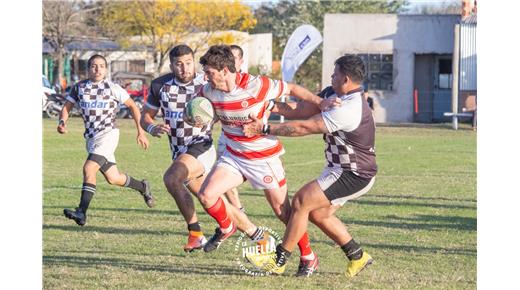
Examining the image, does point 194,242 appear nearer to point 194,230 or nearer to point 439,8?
point 194,230

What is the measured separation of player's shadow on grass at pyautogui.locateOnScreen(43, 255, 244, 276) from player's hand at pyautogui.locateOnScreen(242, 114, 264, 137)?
1.15 metres

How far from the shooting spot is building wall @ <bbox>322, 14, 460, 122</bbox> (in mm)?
40938

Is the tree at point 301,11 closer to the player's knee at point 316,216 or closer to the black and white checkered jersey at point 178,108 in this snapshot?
the black and white checkered jersey at point 178,108

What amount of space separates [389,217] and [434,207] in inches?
54.5

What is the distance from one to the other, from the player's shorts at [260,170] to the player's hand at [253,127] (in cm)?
38

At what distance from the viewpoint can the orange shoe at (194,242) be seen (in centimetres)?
971

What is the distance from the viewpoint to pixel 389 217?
41.9ft

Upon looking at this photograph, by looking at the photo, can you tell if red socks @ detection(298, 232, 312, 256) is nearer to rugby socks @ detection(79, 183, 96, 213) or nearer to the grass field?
the grass field

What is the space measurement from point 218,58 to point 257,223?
3.89 meters

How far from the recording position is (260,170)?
352 inches

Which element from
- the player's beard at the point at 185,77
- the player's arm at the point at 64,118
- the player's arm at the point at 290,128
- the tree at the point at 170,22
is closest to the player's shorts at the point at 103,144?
the player's arm at the point at 64,118

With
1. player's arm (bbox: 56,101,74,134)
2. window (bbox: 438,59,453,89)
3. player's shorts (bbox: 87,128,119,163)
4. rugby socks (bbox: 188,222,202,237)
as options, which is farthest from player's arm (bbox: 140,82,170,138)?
window (bbox: 438,59,453,89)
